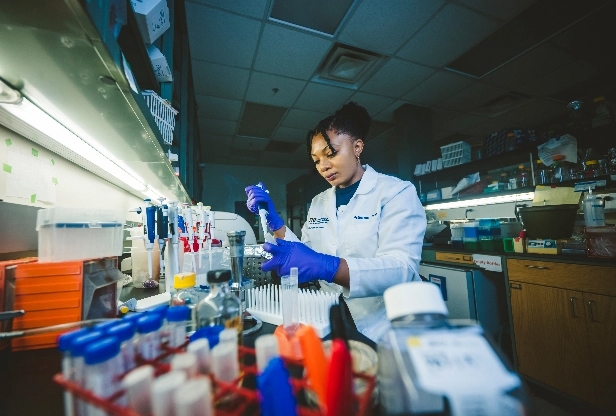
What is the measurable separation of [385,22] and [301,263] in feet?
8.39

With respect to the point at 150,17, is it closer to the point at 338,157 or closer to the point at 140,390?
the point at 338,157

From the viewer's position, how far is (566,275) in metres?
1.91

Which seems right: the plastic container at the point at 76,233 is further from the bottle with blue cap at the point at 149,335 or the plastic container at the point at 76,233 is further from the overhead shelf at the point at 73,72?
the bottle with blue cap at the point at 149,335

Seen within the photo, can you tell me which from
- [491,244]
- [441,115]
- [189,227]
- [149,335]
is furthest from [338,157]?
[441,115]

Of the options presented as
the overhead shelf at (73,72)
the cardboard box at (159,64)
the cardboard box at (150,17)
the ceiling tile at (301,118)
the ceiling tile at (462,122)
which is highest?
the ceiling tile at (301,118)

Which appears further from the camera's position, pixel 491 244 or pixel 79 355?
pixel 491 244

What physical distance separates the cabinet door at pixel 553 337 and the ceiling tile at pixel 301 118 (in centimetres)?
361

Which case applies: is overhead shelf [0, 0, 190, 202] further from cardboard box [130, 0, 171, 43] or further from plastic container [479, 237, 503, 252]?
plastic container [479, 237, 503, 252]

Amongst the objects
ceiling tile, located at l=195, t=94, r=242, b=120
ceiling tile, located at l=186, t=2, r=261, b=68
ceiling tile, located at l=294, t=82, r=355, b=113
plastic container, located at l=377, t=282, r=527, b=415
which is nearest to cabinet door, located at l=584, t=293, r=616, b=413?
plastic container, located at l=377, t=282, r=527, b=415

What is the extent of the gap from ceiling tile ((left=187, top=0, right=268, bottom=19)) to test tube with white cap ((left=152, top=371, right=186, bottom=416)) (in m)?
2.75

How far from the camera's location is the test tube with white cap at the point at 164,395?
32 cm

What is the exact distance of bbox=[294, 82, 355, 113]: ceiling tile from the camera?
3.61 metres

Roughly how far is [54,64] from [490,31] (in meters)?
3.50

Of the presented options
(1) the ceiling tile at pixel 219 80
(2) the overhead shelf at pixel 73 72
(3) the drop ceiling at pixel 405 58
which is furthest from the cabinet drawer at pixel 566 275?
(1) the ceiling tile at pixel 219 80
